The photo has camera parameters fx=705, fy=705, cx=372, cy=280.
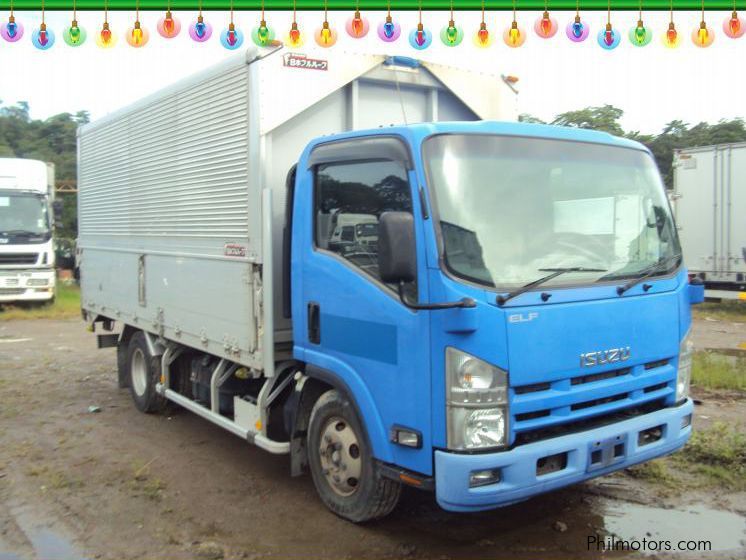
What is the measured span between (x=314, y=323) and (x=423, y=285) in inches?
45.1

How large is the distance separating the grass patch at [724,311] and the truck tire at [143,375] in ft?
39.5

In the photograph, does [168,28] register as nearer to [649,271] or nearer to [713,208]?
[649,271]

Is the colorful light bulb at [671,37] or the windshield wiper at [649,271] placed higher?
the colorful light bulb at [671,37]

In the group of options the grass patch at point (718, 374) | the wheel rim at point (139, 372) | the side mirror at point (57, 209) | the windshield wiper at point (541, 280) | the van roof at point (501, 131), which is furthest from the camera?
the side mirror at point (57, 209)

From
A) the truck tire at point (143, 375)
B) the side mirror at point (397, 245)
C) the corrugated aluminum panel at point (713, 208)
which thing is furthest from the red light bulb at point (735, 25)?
the corrugated aluminum panel at point (713, 208)

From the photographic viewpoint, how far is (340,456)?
449cm

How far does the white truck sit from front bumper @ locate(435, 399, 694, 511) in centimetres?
1607

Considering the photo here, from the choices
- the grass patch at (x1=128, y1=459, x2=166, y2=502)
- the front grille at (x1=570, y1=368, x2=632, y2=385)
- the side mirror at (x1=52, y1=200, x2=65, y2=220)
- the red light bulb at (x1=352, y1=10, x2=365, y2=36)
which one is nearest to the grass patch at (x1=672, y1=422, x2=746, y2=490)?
the front grille at (x1=570, y1=368, x2=632, y2=385)

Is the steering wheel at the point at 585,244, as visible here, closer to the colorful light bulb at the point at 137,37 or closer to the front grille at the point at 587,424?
the front grille at the point at 587,424

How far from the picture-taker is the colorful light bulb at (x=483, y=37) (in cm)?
578

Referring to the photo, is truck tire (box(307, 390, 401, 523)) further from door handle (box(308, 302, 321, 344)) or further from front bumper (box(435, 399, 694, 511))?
front bumper (box(435, 399, 694, 511))

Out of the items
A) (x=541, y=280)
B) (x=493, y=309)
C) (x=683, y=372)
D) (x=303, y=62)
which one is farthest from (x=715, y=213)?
(x=493, y=309)

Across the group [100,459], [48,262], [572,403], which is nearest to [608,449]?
[572,403]

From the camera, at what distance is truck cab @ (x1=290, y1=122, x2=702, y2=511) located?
361cm
